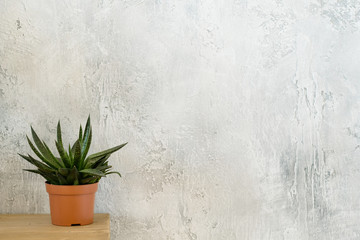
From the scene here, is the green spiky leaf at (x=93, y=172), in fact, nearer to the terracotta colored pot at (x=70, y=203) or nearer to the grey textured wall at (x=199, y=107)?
the terracotta colored pot at (x=70, y=203)

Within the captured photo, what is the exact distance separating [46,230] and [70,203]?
0.10 metres

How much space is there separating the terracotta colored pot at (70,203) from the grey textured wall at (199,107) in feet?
0.78

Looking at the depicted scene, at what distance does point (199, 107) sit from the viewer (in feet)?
5.58

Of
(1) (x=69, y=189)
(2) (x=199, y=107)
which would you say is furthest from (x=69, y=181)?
(2) (x=199, y=107)

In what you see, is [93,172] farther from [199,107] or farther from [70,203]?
[199,107]

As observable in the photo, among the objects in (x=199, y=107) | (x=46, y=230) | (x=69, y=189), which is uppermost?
(x=199, y=107)

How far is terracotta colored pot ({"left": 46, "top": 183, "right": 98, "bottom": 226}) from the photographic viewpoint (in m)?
1.39

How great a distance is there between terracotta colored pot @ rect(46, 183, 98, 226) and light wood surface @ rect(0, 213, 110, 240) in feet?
0.08

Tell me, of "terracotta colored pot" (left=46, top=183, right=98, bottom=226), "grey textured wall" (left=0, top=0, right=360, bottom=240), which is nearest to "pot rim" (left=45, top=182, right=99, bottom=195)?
"terracotta colored pot" (left=46, top=183, right=98, bottom=226)

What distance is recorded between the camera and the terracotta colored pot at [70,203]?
1.39 meters

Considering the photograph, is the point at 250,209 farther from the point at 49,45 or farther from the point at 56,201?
the point at 49,45

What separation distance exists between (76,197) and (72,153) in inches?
5.6

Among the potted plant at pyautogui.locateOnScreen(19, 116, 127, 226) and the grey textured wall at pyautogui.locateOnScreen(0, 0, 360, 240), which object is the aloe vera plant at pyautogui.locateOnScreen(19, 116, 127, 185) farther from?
the grey textured wall at pyautogui.locateOnScreen(0, 0, 360, 240)

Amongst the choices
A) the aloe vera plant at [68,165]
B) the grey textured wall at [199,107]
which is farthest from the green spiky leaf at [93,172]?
the grey textured wall at [199,107]
